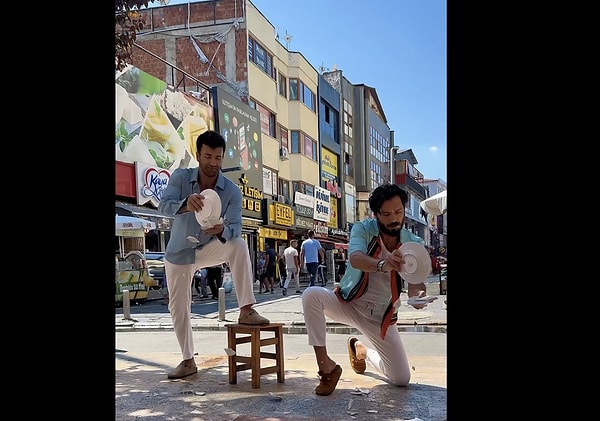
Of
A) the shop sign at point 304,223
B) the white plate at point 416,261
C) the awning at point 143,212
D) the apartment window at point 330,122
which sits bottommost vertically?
the white plate at point 416,261

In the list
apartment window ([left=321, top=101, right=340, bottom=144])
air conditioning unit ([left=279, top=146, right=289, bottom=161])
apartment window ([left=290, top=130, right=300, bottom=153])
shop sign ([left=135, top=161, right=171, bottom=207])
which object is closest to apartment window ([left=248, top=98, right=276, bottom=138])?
air conditioning unit ([left=279, top=146, right=289, bottom=161])

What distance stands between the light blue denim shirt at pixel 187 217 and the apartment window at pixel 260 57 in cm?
2007

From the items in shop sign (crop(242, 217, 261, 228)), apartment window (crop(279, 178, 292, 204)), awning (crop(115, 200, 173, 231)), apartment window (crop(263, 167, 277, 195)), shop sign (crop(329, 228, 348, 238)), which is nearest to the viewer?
awning (crop(115, 200, 173, 231))

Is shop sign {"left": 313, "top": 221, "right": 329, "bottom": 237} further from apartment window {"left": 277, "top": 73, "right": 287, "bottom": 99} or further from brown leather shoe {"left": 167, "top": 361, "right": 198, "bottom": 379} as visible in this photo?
brown leather shoe {"left": 167, "top": 361, "right": 198, "bottom": 379}

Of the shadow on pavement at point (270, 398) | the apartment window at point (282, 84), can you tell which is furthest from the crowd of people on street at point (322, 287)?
the apartment window at point (282, 84)

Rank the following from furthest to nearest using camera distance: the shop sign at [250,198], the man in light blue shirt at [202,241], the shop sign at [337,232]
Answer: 1. the shop sign at [337,232]
2. the shop sign at [250,198]
3. the man in light blue shirt at [202,241]

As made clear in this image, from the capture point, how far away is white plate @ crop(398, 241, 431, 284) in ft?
10.3

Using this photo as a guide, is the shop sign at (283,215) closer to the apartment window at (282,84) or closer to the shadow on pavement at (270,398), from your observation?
the apartment window at (282,84)

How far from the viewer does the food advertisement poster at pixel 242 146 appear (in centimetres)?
2031

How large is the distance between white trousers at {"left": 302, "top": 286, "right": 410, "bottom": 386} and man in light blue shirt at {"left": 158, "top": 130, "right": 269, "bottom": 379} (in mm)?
475

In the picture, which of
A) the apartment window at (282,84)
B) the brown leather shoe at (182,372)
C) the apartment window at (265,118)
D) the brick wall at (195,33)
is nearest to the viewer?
the brown leather shoe at (182,372)
